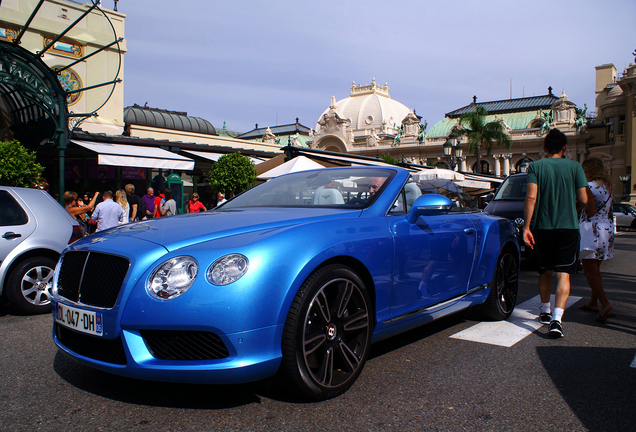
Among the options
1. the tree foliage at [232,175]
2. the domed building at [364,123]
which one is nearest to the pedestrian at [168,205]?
the tree foliage at [232,175]

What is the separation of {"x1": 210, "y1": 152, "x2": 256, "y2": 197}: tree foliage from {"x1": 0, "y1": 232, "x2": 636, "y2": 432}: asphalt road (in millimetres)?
14534

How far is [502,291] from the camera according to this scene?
193 inches

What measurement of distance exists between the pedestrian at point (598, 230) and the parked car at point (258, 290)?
2.27 m

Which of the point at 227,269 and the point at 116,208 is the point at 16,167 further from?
the point at 227,269

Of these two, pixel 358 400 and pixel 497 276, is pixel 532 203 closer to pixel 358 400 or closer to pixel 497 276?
pixel 497 276

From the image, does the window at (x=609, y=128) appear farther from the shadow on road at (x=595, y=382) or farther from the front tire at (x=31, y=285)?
the front tire at (x=31, y=285)

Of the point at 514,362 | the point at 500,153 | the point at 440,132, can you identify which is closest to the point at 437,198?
the point at 514,362

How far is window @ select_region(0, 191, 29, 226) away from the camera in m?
5.47

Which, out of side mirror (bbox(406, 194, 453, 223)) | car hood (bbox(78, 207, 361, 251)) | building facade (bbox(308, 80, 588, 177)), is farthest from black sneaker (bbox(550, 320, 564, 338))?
building facade (bbox(308, 80, 588, 177))

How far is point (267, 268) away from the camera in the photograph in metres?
2.49

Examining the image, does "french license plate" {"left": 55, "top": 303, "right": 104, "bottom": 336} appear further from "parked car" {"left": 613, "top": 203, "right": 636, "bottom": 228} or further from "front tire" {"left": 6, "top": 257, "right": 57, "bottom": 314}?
"parked car" {"left": 613, "top": 203, "right": 636, "bottom": 228}

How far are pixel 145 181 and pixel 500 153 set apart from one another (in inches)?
2250

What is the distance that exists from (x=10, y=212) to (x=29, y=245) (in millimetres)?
450

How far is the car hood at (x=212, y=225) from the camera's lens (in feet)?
8.89
